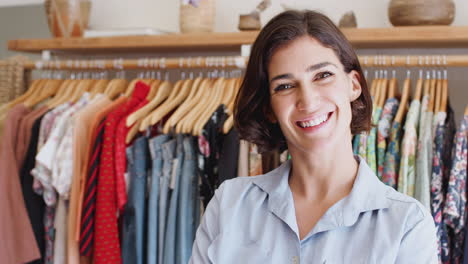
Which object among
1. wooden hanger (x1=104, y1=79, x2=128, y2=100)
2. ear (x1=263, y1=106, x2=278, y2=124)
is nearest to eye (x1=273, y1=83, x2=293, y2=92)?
ear (x1=263, y1=106, x2=278, y2=124)

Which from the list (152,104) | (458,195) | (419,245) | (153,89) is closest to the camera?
(419,245)

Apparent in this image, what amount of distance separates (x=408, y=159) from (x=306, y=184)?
2.41ft

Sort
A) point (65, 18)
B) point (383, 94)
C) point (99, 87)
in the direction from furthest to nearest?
point (65, 18) → point (99, 87) → point (383, 94)

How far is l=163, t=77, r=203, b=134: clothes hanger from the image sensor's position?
214 centimetres

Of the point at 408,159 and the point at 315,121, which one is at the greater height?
the point at 315,121

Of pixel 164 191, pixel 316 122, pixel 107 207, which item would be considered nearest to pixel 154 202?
pixel 164 191

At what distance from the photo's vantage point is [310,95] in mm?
1260

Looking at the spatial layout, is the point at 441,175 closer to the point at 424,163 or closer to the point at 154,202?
the point at 424,163

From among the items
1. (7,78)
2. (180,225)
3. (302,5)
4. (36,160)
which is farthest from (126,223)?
(302,5)

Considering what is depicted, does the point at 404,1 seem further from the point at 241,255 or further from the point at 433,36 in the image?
the point at 241,255

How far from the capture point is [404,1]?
84.4 inches

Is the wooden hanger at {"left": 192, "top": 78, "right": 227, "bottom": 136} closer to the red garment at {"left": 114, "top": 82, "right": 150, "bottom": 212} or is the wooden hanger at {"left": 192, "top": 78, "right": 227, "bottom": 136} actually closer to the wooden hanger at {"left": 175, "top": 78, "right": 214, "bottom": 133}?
the wooden hanger at {"left": 175, "top": 78, "right": 214, "bottom": 133}

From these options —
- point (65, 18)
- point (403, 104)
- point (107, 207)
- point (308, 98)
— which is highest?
point (65, 18)

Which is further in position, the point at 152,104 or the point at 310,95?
the point at 152,104
